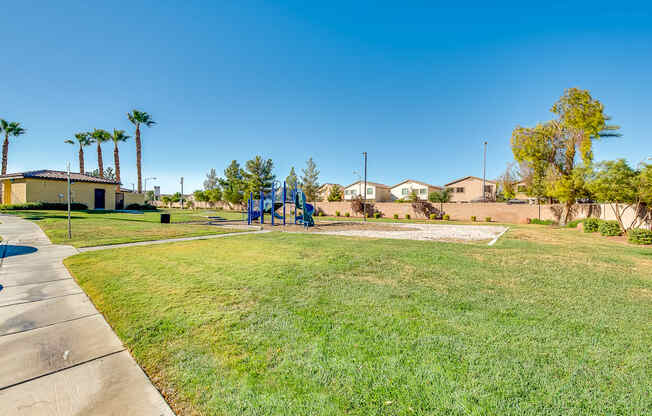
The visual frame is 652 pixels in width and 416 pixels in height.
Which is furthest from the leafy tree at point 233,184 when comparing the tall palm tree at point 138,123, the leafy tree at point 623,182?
the leafy tree at point 623,182

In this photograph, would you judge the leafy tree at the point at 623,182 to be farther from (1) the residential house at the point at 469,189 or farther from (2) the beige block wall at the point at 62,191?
(2) the beige block wall at the point at 62,191

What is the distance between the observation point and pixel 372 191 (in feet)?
186

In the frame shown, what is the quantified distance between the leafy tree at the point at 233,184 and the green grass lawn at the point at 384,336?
40.3m

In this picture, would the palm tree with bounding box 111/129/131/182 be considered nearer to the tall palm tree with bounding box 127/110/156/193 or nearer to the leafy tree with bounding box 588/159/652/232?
the tall palm tree with bounding box 127/110/156/193

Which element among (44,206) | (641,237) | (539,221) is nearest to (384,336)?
(641,237)

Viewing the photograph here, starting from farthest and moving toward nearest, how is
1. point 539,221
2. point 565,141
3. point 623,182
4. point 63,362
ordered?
1. point 539,221
2. point 565,141
3. point 623,182
4. point 63,362

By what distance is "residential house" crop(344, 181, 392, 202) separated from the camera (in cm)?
5628

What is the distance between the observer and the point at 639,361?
273 cm

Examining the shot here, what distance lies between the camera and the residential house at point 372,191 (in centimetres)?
5628

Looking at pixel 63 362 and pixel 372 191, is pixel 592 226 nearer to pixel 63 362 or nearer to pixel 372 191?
pixel 63 362

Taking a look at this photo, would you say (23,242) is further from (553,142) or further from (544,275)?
(553,142)

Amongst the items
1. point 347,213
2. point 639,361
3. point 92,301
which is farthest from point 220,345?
point 347,213

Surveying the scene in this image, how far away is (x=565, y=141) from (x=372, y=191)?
35.6 meters

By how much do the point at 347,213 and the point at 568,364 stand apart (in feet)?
108
